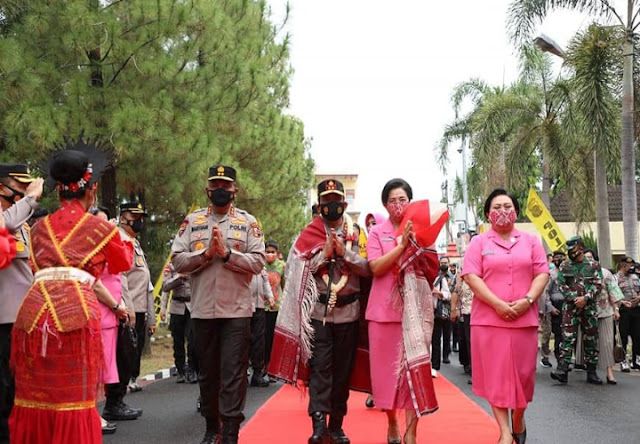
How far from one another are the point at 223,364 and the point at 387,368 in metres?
1.29

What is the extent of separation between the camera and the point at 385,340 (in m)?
6.28

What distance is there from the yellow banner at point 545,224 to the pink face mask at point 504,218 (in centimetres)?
1145

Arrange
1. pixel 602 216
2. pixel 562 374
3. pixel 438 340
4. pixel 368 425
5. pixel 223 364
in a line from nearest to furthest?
pixel 223 364 → pixel 368 425 → pixel 562 374 → pixel 438 340 → pixel 602 216

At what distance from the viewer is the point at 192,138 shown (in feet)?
42.9

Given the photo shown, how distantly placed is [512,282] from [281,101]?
17.4 meters

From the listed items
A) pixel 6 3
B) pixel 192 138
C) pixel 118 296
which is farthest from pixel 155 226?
pixel 118 296

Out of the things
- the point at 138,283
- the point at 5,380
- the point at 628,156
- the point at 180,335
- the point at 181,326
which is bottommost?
the point at 180,335

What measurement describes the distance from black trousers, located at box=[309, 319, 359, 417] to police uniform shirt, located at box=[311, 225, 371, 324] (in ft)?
0.20

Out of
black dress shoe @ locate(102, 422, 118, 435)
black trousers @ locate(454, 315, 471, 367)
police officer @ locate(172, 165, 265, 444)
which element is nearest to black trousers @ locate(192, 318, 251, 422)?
police officer @ locate(172, 165, 265, 444)

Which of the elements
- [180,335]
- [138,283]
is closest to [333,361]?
[138,283]

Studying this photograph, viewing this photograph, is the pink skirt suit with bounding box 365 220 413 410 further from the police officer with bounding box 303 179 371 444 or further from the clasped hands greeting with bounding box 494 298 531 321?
the clasped hands greeting with bounding box 494 298 531 321

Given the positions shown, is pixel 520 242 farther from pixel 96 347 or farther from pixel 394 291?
pixel 96 347

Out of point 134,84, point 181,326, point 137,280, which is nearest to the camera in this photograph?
point 137,280

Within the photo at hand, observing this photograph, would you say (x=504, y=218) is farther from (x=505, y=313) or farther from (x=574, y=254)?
(x=574, y=254)
